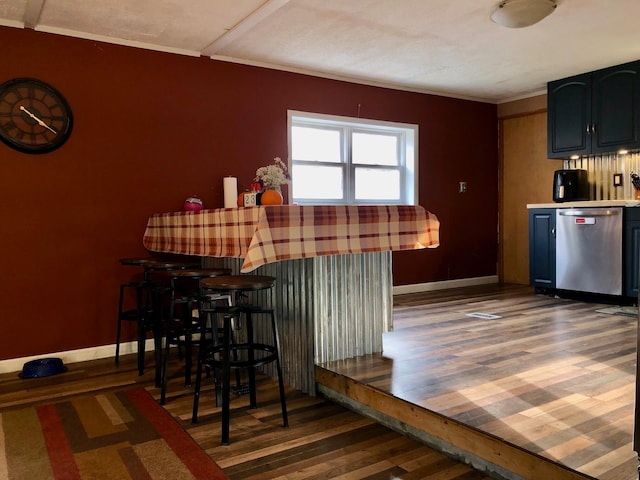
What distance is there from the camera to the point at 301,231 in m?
2.39

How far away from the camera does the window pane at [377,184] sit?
553cm

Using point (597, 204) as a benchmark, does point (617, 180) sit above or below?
above

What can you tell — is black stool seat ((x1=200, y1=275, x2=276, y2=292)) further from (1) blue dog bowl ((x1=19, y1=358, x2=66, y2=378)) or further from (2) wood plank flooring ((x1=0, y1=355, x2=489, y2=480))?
(1) blue dog bowl ((x1=19, y1=358, x2=66, y2=378))

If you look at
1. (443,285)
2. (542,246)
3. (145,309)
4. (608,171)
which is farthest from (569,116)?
(145,309)

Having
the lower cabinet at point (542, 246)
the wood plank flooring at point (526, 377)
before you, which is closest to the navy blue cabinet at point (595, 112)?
the lower cabinet at point (542, 246)

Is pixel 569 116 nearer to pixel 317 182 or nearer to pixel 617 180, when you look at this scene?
pixel 617 180

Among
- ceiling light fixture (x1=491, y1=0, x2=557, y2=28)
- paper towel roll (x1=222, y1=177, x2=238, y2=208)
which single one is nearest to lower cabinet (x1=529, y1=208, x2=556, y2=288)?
ceiling light fixture (x1=491, y1=0, x2=557, y2=28)

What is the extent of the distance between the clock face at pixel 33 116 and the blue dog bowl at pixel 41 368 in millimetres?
1448

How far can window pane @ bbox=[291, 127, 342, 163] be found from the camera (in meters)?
5.07

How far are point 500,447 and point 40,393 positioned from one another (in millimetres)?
2571

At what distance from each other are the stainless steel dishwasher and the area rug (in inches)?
163

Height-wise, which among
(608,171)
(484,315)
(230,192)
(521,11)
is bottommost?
(484,315)

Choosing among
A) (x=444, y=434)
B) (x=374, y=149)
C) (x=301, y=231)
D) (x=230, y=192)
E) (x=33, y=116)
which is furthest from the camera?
(x=374, y=149)

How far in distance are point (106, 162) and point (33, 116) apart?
0.56m
